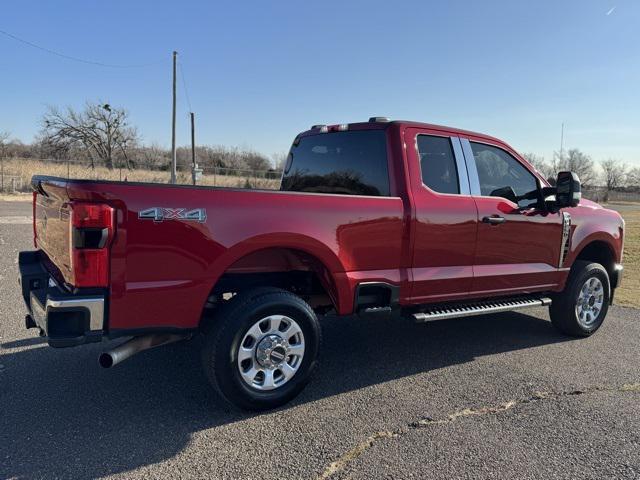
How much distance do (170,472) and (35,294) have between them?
1677 millimetres

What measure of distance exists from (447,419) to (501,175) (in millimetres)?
2532

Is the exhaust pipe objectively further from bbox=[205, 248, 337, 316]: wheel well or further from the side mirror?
the side mirror

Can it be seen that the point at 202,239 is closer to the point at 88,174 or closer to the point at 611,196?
the point at 88,174

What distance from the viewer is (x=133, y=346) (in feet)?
10.4

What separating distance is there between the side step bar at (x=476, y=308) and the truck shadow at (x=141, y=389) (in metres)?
0.50

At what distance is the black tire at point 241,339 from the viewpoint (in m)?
3.25

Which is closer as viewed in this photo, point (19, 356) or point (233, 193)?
point (233, 193)

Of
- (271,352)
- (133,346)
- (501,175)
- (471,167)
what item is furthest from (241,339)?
(501,175)

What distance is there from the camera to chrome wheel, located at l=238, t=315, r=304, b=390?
340cm

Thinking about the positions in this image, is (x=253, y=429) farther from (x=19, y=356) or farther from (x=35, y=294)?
(x=19, y=356)

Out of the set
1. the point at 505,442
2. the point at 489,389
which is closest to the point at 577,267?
the point at 489,389

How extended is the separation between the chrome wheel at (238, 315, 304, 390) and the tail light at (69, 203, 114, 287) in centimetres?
103

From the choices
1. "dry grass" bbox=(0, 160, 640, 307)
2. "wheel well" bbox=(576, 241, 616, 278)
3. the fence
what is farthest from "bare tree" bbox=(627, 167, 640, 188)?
"wheel well" bbox=(576, 241, 616, 278)

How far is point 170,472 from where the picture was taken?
2.72 meters
